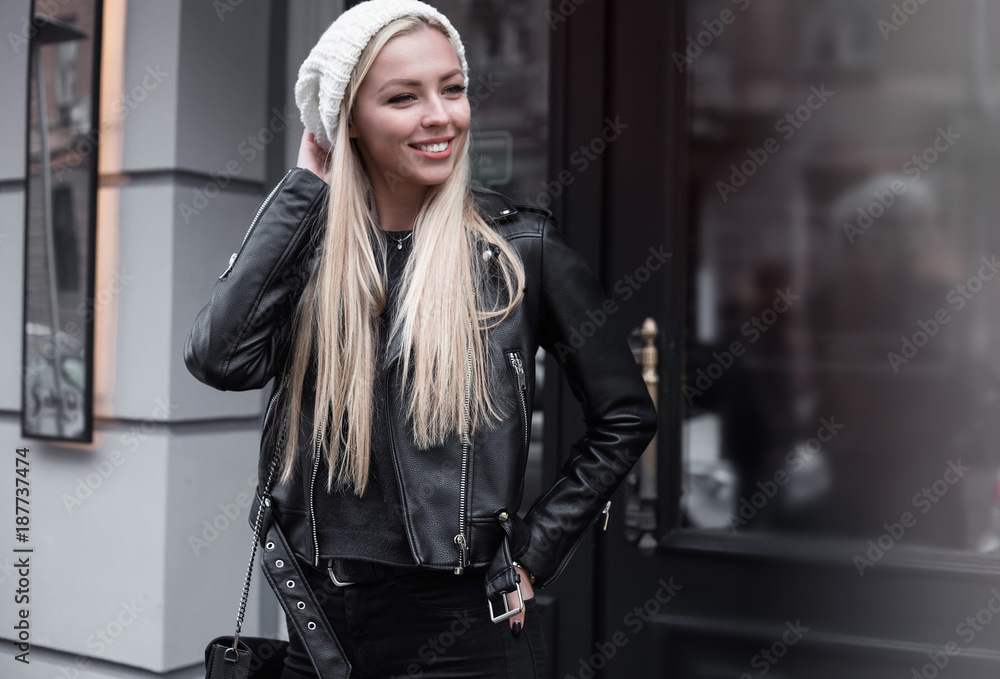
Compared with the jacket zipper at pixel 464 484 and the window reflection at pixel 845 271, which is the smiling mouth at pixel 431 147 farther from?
the window reflection at pixel 845 271

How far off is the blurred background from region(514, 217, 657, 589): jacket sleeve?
0.89 m

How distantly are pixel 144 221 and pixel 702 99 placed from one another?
1.83 metres

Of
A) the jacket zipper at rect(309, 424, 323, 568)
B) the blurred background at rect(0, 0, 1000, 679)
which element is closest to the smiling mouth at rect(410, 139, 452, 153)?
the jacket zipper at rect(309, 424, 323, 568)

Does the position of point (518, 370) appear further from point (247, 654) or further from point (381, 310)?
point (247, 654)

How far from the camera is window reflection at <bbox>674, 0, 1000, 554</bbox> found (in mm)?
2857

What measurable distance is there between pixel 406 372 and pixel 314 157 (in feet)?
1.77

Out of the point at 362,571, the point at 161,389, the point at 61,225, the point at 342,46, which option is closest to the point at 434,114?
the point at 342,46

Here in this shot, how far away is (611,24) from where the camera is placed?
2.75 m

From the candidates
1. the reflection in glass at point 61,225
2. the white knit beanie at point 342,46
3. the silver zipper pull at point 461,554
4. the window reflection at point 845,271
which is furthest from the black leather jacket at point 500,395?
the reflection in glass at point 61,225

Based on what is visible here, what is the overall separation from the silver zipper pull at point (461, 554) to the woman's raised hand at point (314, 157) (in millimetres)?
792

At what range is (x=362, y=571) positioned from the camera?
5.44 feet

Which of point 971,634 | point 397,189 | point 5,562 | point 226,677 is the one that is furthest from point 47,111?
point 971,634

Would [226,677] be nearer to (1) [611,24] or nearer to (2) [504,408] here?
(2) [504,408]

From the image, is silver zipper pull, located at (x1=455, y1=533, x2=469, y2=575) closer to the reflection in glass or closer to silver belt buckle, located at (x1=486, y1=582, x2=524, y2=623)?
silver belt buckle, located at (x1=486, y1=582, x2=524, y2=623)
